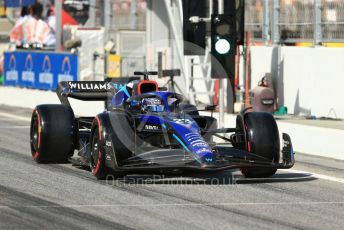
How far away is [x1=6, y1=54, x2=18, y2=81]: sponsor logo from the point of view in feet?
93.8

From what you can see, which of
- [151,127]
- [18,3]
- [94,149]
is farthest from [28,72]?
[151,127]

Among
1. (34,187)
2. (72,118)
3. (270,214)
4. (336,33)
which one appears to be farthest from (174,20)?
(270,214)

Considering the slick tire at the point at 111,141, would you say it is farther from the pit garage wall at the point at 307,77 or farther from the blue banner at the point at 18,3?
the blue banner at the point at 18,3

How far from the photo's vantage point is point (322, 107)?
20.1 meters

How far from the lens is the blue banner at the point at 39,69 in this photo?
25.7m

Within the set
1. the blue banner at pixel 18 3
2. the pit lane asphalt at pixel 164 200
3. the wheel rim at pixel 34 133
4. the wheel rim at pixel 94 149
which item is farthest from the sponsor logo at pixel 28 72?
the wheel rim at pixel 94 149

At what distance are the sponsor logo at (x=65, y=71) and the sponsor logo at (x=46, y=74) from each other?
440mm

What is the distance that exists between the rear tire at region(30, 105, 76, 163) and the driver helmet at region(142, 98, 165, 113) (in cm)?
128

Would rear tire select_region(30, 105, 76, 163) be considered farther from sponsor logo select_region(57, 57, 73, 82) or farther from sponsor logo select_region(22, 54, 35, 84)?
sponsor logo select_region(22, 54, 35, 84)

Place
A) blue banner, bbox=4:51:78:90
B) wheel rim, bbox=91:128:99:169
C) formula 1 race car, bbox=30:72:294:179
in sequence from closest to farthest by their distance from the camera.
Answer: formula 1 race car, bbox=30:72:294:179
wheel rim, bbox=91:128:99:169
blue banner, bbox=4:51:78:90

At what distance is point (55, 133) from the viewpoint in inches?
523

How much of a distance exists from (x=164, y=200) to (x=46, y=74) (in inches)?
655

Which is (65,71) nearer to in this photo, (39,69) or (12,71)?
(39,69)

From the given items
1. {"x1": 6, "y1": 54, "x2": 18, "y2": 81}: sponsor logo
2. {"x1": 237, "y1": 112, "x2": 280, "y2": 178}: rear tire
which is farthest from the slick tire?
{"x1": 6, "y1": 54, "x2": 18, "y2": 81}: sponsor logo
